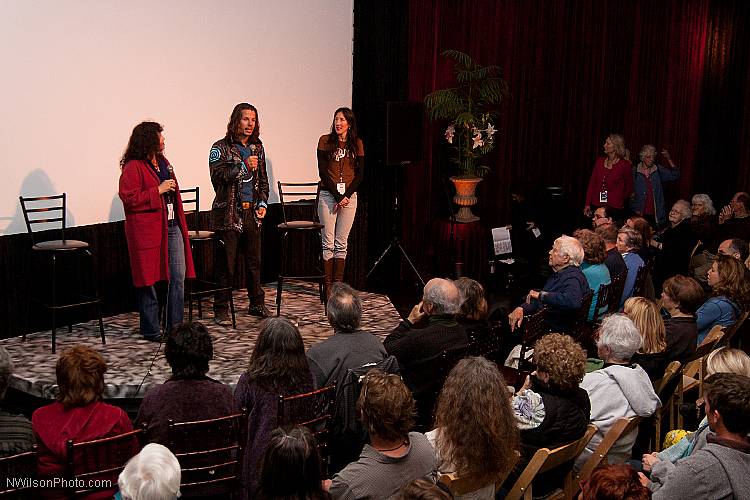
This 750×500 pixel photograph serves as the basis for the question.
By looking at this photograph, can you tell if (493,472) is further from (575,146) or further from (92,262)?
(575,146)

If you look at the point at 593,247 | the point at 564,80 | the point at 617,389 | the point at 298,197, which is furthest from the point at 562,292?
the point at 564,80

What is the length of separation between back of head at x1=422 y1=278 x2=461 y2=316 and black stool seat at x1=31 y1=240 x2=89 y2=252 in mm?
2553

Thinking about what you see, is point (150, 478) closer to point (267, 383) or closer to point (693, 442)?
point (267, 383)

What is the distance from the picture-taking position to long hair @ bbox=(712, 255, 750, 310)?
5961 millimetres

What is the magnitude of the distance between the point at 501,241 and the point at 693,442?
5.17 meters

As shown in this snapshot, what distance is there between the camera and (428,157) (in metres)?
9.68

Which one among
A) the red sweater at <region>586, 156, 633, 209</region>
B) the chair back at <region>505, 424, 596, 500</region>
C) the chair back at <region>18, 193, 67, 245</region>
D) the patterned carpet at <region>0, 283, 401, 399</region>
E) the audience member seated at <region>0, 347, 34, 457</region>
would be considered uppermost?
the red sweater at <region>586, 156, 633, 209</region>

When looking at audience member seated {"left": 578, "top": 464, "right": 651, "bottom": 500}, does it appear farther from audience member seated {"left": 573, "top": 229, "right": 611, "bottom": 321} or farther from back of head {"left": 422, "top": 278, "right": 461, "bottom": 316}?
audience member seated {"left": 573, "top": 229, "right": 611, "bottom": 321}

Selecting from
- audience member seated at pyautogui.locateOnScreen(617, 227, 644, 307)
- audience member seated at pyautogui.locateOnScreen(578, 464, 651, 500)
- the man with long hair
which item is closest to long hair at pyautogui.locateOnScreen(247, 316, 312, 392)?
audience member seated at pyautogui.locateOnScreen(578, 464, 651, 500)

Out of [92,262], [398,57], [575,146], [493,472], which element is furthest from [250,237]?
[575,146]

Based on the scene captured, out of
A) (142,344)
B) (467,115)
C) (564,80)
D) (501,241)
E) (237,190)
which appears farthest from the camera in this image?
(564,80)

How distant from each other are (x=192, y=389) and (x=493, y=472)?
130 cm

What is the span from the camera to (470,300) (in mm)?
5160

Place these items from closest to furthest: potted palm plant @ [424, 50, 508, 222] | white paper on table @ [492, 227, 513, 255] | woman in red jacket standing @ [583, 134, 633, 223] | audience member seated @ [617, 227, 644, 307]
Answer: audience member seated @ [617, 227, 644, 307] → white paper on table @ [492, 227, 513, 255] → potted palm plant @ [424, 50, 508, 222] → woman in red jacket standing @ [583, 134, 633, 223]
